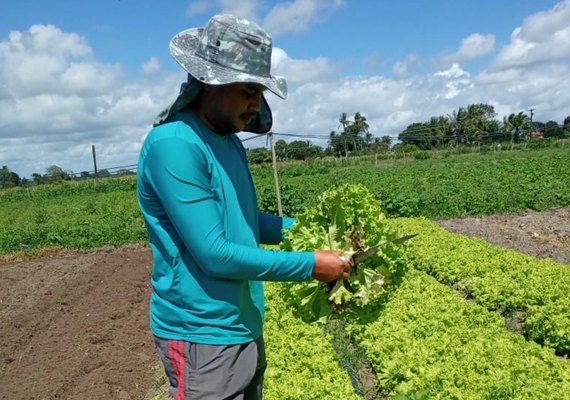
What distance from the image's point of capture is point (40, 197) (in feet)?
110

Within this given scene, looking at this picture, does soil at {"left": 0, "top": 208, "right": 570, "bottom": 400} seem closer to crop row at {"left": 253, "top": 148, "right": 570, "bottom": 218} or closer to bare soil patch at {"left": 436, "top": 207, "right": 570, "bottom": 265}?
bare soil patch at {"left": 436, "top": 207, "right": 570, "bottom": 265}

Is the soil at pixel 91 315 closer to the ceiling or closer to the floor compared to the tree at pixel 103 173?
closer to the floor

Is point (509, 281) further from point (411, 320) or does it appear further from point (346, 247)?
point (346, 247)

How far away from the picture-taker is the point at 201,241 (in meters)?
2.02

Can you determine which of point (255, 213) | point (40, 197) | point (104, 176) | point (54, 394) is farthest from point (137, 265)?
point (104, 176)

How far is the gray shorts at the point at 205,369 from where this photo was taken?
2.24 m

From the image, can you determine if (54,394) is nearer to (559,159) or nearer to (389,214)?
(389,214)

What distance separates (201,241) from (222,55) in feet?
2.41

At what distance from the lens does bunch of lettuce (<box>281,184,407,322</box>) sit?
113 inches

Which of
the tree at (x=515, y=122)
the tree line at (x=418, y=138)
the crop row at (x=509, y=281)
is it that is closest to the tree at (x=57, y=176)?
the tree line at (x=418, y=138)

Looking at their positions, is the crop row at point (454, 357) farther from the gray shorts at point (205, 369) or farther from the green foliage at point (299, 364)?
the gray shorts at point (205, 369)

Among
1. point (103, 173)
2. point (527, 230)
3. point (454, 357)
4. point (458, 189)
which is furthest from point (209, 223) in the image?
point (103, 173)

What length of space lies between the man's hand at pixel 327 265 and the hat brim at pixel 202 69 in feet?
2.26

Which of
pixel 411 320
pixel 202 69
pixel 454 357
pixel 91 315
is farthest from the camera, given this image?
pixel 91 315
